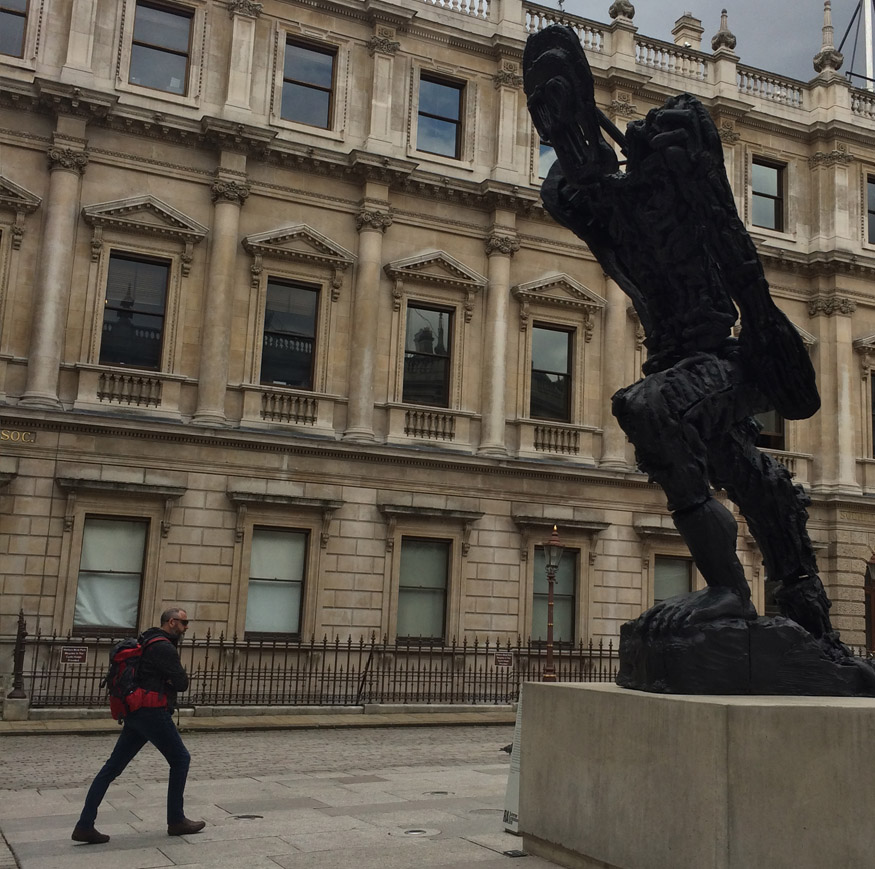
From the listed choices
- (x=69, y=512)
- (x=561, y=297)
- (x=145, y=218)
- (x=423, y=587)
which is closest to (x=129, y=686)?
(x=69, y=512)

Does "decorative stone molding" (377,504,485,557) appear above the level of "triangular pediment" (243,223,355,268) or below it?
below

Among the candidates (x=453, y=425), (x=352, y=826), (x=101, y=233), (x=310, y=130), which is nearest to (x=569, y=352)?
(x=453, y=425)

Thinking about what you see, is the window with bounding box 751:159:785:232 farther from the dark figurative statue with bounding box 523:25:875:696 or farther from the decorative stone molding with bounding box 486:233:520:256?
the dark figurative statue with bounding box 523:25:875:696

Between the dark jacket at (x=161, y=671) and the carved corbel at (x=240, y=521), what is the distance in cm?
1351

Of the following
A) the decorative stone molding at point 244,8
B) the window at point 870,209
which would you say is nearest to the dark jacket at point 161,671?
the decorative stone molding at point 244,8

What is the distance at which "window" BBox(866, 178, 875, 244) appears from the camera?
29453 mm

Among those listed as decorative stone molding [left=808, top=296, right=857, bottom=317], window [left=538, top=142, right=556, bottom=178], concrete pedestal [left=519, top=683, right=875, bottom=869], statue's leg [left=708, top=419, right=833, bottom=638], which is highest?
window [left=538, top=142, right=556, bottom=178]

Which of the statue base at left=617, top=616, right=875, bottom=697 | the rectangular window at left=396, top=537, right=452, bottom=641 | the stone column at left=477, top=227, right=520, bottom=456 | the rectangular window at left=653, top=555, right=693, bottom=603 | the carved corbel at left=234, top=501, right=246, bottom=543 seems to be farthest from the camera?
the rectangular window at left=653, top=555, right=693, bottom=603

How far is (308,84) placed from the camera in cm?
2389

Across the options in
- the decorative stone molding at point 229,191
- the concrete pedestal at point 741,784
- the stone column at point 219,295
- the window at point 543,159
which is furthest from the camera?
the window at point 543,159

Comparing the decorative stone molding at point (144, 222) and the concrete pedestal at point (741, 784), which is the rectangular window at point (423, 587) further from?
the concrete pedestal at point (741, 784)

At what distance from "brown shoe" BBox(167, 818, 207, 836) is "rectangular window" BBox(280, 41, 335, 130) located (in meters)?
19.3

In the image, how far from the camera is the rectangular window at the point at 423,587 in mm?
22781

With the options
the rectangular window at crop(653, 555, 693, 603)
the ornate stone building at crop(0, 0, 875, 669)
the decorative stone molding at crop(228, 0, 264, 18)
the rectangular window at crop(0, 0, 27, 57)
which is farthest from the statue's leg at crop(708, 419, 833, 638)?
the rectangular window at crop(0, 0, 27, 57)
